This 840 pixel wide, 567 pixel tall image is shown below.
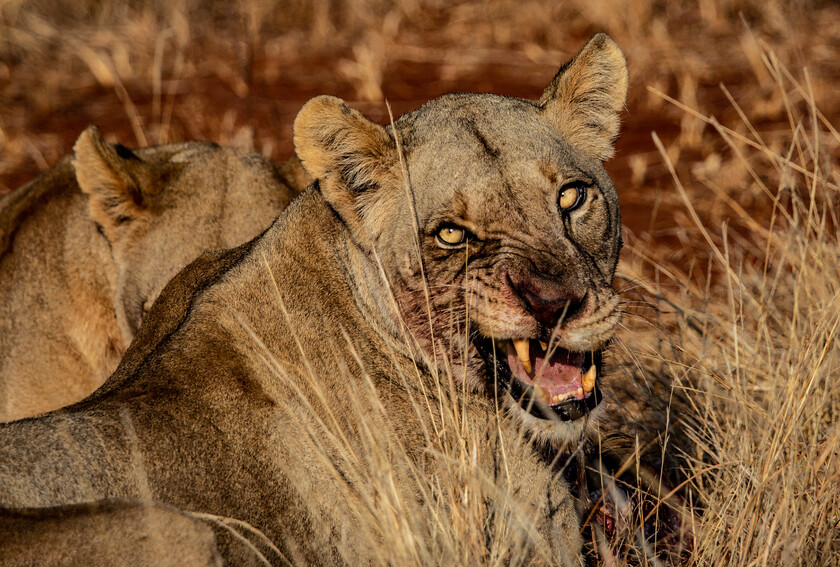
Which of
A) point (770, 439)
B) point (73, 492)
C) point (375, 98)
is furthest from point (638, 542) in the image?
point (375, 98)

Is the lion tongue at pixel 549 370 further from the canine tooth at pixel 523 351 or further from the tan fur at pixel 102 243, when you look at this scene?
the tan fur at pixel 102 243

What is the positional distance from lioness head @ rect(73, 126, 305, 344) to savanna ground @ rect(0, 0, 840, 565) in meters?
1.64

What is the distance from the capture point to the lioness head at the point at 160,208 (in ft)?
14.7

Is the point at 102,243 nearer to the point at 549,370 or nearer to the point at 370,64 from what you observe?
the point at 549,370

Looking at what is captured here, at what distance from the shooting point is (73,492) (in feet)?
8.71

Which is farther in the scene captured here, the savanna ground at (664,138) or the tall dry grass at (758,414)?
the savanna ground at (664,138)

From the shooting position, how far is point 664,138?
8.52 meters

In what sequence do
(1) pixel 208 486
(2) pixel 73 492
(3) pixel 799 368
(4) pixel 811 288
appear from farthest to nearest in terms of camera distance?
1. (4) pixel 811 288
2. (3) pixel 799 368
3. (1) pixel 208 486
4. (2) pixel 73 492

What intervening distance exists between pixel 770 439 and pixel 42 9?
1052cm

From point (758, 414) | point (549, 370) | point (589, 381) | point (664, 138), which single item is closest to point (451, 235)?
point (549, 370)

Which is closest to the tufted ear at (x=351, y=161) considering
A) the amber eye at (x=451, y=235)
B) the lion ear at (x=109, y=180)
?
the amber eye at (x=451, y=235)

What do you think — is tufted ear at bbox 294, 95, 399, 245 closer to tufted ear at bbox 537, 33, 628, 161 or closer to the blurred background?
tufted ear at bbox 537, 33, 628, 161

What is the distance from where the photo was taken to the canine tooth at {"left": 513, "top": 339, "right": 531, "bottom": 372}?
307cm

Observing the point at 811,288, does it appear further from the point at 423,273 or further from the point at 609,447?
the point at 423,273
